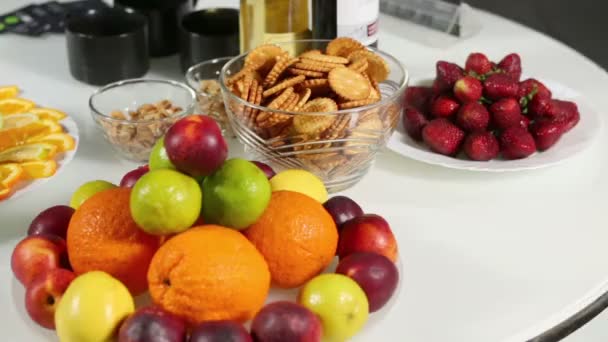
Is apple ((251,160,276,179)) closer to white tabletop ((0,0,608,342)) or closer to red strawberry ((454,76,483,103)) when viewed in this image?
white tabletop ((0,0,608,342))

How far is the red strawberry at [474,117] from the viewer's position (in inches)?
43.8

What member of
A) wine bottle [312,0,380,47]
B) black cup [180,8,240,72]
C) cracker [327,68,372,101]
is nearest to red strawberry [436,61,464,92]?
wine bottle [312,0,380,47]

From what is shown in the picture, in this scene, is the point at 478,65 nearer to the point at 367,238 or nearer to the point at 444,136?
the point at 444,136

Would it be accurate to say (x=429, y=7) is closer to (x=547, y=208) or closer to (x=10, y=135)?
(x=547, y=208)

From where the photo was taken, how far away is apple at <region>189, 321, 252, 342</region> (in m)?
0.68

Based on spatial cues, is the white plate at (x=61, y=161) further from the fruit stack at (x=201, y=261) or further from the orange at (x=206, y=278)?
the orange at (x=206, y=278)

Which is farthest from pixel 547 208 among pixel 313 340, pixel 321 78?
pixel 313 340

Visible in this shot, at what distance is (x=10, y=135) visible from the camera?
3.72 ft

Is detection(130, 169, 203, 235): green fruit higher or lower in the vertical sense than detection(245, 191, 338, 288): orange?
higher

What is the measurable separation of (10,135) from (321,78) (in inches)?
17.6

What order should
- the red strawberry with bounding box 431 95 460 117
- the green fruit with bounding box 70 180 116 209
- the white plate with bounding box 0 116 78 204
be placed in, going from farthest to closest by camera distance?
the red strawberry with bounding box 431 95 460 117 → the white plate with bounding box 0 116 78 204 → the green fruit with bounding box 70 180 116 209

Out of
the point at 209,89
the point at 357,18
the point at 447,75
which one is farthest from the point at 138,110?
the point at 447,75

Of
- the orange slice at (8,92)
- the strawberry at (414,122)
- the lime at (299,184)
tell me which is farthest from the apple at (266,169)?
the orange slice at (8,92)

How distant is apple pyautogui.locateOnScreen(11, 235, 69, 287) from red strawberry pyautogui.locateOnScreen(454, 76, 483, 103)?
591 millimetres
